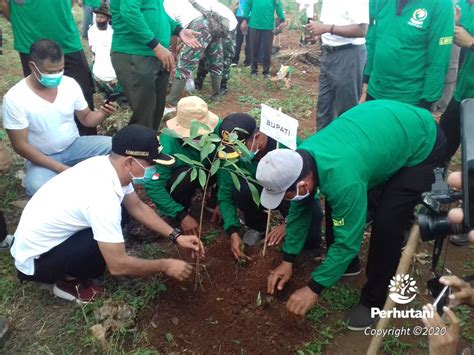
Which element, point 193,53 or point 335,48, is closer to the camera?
point 335,48

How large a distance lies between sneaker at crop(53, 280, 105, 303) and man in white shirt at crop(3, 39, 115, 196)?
3.00 ft

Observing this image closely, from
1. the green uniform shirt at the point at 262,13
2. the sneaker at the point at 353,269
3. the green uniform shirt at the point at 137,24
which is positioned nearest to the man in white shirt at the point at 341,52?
the green uniform shirt at the point at 137,24

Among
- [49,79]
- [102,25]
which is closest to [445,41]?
[49,79]

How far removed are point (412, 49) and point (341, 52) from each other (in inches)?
38.1

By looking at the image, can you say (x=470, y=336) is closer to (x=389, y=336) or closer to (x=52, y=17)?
(x=389, y=336)

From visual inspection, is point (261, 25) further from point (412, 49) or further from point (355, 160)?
point (355, 160)

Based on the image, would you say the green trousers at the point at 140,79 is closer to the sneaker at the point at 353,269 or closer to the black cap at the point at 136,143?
the black cap at the point at 136,143

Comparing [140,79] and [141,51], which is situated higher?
[141,51]

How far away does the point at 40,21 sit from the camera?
365cm

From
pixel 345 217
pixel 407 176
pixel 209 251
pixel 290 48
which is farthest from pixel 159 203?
pixel 290 48

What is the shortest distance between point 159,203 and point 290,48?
790cm

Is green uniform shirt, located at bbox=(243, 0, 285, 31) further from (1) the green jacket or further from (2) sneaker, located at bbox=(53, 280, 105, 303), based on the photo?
(2) sneaker, located at bbox=(53, 280, 105, 303)

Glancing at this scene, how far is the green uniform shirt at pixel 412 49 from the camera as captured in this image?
122 inches

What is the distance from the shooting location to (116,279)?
9.22 ft
